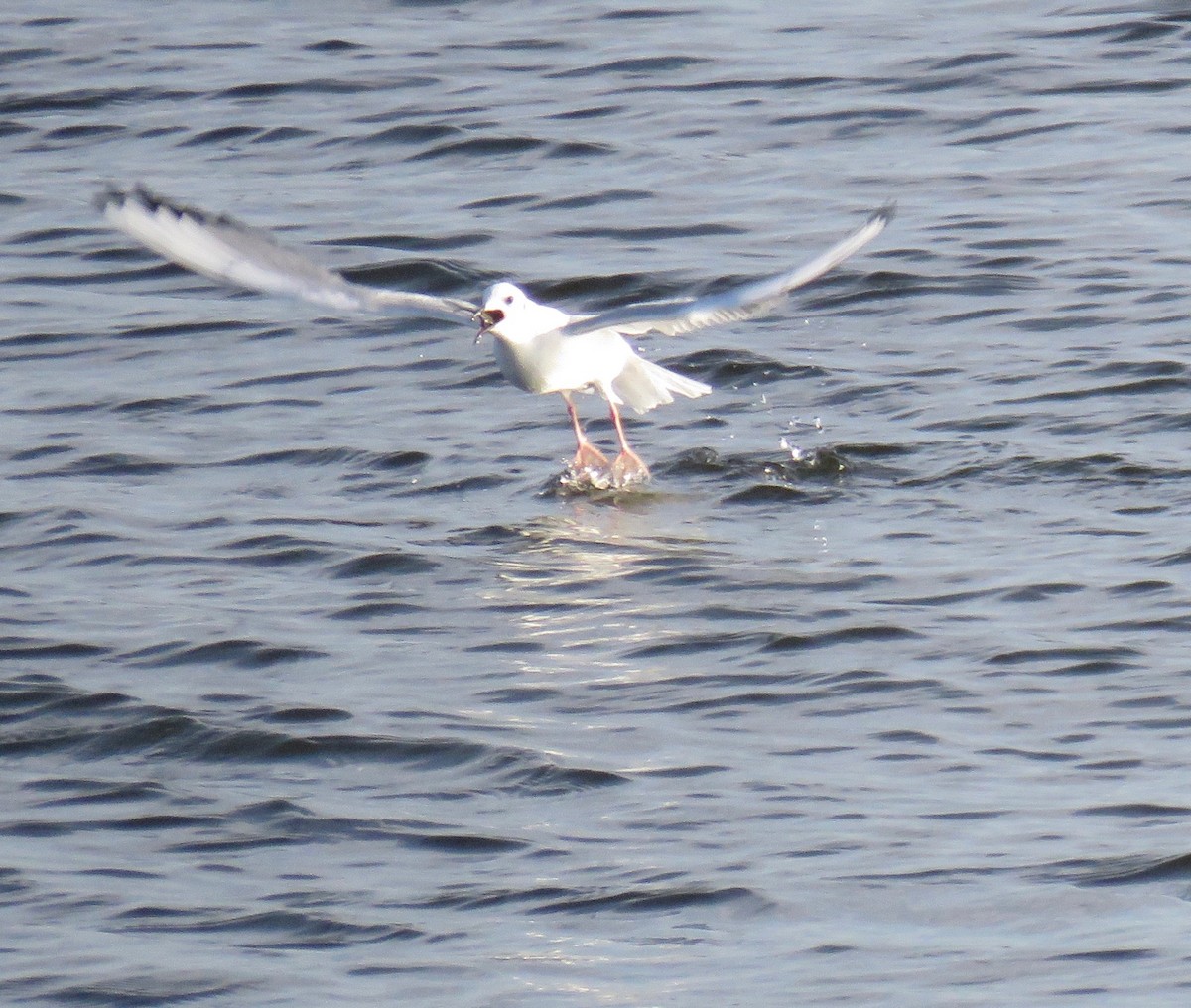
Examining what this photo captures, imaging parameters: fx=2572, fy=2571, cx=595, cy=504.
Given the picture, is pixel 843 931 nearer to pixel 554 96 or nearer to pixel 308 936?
pixel 308 936

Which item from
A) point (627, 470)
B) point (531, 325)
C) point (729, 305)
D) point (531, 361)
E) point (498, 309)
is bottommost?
point (627, 470)

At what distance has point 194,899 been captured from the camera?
21.9 feet

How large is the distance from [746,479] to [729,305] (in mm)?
1497

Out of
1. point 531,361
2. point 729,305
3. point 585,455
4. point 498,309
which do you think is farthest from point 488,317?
point 729,305

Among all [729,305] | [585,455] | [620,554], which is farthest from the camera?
[585,455]

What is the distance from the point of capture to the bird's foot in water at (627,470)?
36.1ft

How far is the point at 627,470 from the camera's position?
11086 mm

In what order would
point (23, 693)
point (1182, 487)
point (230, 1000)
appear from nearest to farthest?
point (230, 1000)
point (23, 693)
point (1182, 487)

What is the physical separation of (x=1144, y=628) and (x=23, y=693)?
3.71 m

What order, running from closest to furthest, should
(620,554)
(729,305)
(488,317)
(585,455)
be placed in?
1. (729,305)
2. (620,554)
3. (488,317)
4. (585,455)

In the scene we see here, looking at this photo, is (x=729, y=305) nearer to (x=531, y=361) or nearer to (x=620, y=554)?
(x=620, y=554)

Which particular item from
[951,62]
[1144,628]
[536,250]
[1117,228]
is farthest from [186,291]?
[1144,628]

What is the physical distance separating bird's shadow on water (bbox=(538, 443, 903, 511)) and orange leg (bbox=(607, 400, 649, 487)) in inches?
1.2

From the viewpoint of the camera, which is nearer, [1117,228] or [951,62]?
[1117,228]
